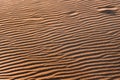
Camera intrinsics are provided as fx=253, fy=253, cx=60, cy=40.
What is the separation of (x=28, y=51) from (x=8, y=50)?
51 centimetres

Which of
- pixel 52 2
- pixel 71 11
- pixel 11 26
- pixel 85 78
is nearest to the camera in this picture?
pixel 85 78

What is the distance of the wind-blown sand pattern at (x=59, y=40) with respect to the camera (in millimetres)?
5434

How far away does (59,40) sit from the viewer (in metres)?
6.46

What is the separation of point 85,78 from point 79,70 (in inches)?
11.4

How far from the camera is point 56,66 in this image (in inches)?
219

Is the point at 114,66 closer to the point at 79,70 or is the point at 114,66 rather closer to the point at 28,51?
the point at 79,70

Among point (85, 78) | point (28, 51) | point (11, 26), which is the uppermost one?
point (11, 26)

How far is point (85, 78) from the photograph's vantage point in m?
5.24

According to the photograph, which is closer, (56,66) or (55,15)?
(56,66)

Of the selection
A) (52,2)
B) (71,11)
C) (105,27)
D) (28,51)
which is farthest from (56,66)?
(52,2)

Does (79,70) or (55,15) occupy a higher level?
(55,15)

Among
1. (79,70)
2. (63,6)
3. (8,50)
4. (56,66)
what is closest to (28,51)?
(8,50)

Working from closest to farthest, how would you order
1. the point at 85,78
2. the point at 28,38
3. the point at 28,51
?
the point at 85,78, the point at 28,51, the point at 28,38

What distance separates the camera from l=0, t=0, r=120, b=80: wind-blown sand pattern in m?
5.43
